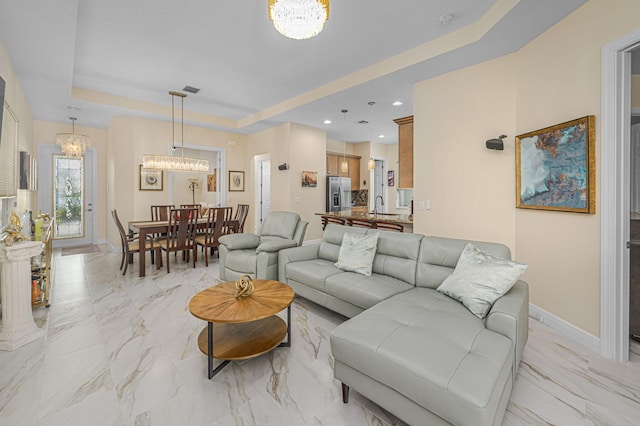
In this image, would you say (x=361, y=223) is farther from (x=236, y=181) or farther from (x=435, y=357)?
(x=435, y=357)

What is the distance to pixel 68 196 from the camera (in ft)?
21.7

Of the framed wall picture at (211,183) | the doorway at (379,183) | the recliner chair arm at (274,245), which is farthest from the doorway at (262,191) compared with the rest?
the recliner chair arm at (274,245)

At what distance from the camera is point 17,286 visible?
2.50 m

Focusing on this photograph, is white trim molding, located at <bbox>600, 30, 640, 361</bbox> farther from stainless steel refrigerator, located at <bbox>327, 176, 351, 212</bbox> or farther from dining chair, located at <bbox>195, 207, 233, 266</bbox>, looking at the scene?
stainless steel refrigerator, located at <bbox>327, 176, 351, 212</bbox>

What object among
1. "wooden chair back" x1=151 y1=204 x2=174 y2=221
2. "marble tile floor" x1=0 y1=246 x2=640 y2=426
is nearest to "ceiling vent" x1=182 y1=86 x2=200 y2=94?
"wooden chair back" x1=151 y1=204 x2=174 y2=221

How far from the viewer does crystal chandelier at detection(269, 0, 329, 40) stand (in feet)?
5.82

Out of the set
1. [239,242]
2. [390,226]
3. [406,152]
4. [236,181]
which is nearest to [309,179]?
[236,181]

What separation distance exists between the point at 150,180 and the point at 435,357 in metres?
6.42

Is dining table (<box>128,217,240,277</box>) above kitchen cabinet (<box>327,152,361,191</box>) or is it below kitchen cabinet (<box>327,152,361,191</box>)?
below

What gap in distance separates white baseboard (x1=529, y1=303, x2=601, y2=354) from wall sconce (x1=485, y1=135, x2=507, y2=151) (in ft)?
5.63

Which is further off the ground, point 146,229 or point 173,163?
point 173,163

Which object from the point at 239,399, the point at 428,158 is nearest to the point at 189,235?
the point at 239,399

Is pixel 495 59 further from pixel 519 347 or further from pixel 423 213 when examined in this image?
pixel 519 347

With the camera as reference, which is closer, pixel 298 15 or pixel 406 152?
pixel 298 15
